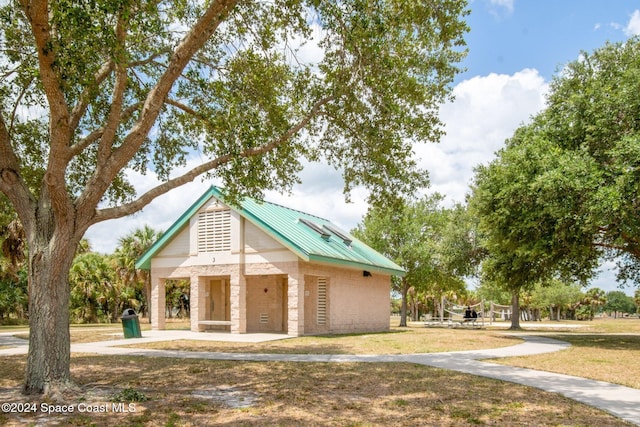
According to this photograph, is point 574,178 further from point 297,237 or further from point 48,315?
point 48,315

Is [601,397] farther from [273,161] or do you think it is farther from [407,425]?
[273,161]

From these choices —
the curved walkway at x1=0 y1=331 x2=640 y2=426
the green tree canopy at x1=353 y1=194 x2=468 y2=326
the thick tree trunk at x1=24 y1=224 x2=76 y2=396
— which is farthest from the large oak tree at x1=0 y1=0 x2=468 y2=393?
A: the green tree canopy at x1=353 y1=194 x2=468 y2=326

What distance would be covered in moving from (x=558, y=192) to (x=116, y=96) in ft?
46.8

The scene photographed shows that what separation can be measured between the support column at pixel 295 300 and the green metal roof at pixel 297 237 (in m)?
1.11

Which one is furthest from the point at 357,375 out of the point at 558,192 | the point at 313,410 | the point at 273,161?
the point at 558,192

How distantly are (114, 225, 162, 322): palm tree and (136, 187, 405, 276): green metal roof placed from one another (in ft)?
53.3

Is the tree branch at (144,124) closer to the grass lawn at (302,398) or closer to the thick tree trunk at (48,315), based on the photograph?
the thick tree trunk at (48,315)

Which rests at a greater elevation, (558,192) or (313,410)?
(558,192)

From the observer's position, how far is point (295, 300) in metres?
22.1

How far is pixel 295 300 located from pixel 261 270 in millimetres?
2139

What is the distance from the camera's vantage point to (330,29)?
1015 centimetres

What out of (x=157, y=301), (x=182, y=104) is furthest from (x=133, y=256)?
(x=182, y=104)

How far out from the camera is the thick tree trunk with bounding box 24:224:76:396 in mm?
8891

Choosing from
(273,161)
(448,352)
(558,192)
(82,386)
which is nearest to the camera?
(82,386)
